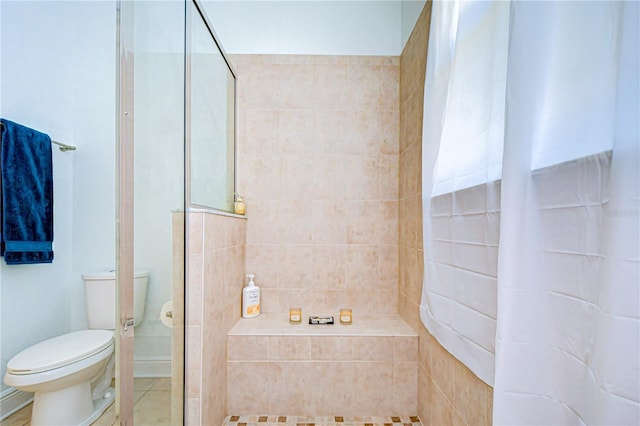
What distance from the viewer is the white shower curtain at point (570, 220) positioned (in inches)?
19.4

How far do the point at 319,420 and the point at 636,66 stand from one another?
182 cm

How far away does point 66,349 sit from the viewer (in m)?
1.09

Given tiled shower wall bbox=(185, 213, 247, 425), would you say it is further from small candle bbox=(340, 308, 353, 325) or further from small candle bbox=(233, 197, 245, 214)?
small candle bbox=(340, 308, 353, 325)

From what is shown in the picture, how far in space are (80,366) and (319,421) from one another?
111 cm

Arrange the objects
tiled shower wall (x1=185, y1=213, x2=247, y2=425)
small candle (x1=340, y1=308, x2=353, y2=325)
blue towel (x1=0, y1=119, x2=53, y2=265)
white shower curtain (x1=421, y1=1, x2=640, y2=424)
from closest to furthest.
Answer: white shower curtain (x1=421, y1=1, x2=640, y2=424) → blue towel (x1=0, y1=119, x2=53, y2=265) → tiled shower wall (x1=185, y1=213, x2=247, y2=425) → small candle (x1=340, y1=308, x2=353, y2=325)

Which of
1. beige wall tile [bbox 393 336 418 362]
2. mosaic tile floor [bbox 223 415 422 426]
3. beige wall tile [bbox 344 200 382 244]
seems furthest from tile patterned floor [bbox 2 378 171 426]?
beige wall tile [bbox 344 200 382 244]

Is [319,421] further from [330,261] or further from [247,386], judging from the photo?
[330,261]

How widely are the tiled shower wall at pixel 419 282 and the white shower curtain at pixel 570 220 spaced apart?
399mm

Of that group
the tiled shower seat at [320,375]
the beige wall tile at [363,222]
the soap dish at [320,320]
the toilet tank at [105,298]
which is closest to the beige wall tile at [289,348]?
the tiled shower seat at [320,375]

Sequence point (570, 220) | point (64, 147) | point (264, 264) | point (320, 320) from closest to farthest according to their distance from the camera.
Answer: 1. point (570, 220)
2. point (64, 147)
3. point (320, 320)
4. point (264, 264)

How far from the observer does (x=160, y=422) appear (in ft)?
3.86

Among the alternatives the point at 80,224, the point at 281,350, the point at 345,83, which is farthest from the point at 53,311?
the point at 345,83

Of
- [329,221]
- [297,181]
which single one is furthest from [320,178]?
[329,221]

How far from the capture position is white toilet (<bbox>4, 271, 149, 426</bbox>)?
1020 millimetres
